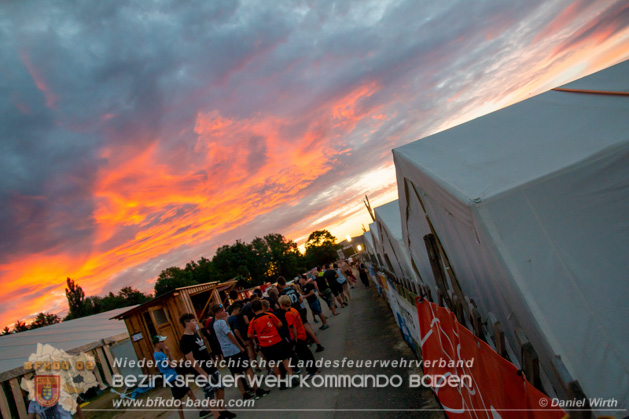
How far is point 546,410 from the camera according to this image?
6.16ft

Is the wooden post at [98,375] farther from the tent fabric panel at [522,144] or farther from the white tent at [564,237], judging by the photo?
the white tent at [564,237]

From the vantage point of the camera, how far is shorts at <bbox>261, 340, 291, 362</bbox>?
639 centimetres

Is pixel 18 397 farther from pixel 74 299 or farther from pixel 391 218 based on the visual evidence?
pixel 74 299

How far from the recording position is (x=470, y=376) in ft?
9.40

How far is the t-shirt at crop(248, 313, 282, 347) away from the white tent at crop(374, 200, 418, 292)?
279 cm

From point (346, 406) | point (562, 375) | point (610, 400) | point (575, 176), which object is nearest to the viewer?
point (562, 375)

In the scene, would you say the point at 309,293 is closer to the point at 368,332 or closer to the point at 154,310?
the point at 368,332

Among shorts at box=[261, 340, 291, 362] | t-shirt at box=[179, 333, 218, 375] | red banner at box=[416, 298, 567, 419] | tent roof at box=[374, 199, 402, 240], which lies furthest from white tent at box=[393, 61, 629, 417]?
tent roof at box=[374, 199, 402, 240]

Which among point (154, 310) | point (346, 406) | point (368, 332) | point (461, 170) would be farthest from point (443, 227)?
point (154, 310)

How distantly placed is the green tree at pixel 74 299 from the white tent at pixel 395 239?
7258cm

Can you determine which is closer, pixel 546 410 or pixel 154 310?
pixel 546 410

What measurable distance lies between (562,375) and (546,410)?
0.37 meters

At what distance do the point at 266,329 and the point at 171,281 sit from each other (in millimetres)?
59770

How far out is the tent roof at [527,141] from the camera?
2.78 meters
